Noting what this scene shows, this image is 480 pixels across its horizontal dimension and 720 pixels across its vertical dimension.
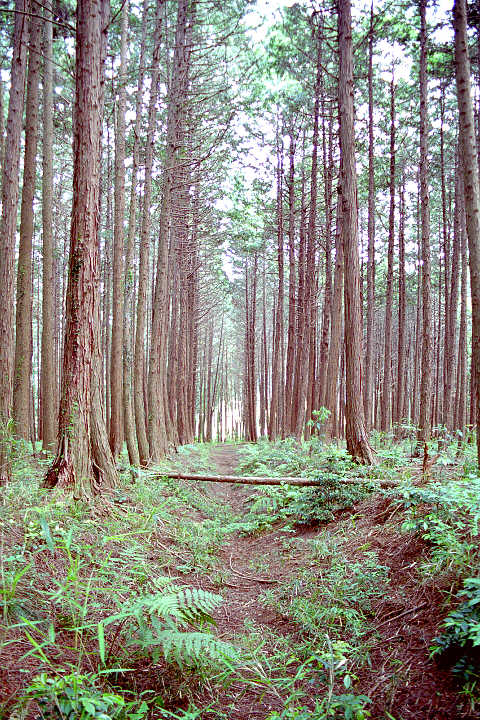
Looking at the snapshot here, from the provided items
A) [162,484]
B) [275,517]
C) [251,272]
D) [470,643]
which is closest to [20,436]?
[162,484]

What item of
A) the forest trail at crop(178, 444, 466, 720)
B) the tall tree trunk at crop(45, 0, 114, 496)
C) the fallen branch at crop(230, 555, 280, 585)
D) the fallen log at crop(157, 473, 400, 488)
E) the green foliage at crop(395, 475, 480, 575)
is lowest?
Answer: the fallen branch at crop(230, 555, 280, 585)

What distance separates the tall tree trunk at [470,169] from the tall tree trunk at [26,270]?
682 centimetres

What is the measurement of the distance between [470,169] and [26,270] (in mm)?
7093

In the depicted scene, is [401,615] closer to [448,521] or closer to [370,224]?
[448,521]

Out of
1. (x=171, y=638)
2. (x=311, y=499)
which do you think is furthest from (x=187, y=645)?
(x=311, y=499)

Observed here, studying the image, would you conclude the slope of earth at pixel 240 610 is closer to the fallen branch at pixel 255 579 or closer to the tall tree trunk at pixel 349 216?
the fallen branch at pixel 255 579

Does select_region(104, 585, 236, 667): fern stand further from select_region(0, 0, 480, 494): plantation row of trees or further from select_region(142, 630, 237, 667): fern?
select_region(0, 0, 480, 494): plantation row of trees

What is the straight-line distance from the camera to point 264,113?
690 inches

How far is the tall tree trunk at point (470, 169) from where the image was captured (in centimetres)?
561

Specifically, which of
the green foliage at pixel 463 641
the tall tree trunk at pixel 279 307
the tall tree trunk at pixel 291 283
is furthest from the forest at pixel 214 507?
the tall tree trunk at pixel 279 307

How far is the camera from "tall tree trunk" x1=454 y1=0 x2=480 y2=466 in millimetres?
5609

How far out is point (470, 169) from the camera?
18.7 feet

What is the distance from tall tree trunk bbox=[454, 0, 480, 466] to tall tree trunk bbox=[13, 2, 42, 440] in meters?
6.82

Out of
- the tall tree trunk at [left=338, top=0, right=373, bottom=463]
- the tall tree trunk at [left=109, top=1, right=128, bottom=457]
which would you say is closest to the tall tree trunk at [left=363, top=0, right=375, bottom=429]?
the tall tree trunk at [left=338, top=0, right=373, bottom=463]
